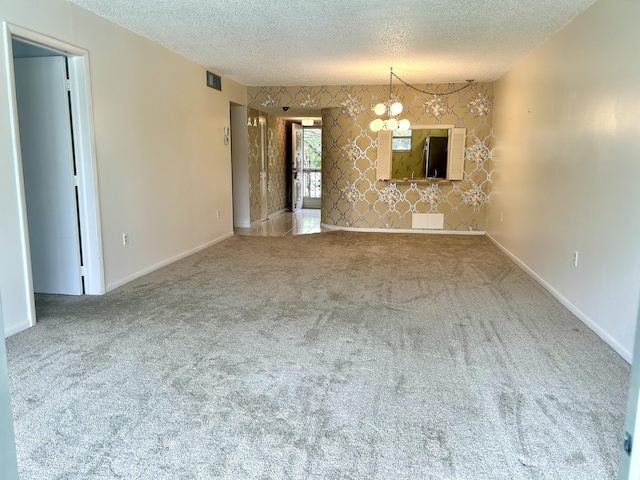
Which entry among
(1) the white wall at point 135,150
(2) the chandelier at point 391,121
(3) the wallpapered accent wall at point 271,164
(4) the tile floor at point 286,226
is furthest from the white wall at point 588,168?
(3) the wallpapered accent wall at point 271,164

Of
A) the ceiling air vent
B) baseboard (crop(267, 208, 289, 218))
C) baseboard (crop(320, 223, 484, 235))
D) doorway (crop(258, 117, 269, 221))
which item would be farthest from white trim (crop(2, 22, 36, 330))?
baseboard (crop(267, 208, 289, 218))

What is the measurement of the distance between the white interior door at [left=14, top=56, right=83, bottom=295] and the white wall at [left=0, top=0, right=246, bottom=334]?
25cm

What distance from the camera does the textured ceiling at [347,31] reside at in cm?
370

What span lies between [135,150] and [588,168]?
4.07m

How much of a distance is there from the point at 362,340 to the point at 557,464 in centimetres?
140

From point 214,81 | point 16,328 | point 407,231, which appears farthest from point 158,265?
point 407,231

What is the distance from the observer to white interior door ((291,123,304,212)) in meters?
11.5

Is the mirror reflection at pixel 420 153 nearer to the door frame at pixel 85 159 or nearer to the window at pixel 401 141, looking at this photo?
the window at pixel 401 141

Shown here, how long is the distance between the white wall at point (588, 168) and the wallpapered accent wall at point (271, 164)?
15.5 feet

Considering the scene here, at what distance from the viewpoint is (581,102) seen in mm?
3619

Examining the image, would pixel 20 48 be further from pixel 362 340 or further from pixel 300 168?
pixel 300 168

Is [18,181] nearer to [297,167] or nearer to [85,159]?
[85,159]

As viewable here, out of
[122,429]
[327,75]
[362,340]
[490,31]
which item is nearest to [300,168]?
[327,75]

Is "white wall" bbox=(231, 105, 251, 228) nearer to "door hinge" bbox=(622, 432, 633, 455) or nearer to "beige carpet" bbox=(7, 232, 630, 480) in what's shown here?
"beige carpet" bbox=(7, 232, 630, 480)
